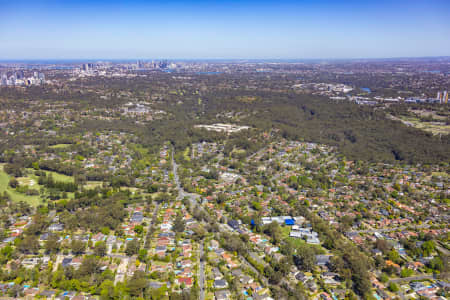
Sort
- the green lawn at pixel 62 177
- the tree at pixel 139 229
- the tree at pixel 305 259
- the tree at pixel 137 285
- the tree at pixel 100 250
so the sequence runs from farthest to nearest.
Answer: the green lawn at pixel 62 177, the tree at pixel 139 229, the tree at pixel 100 250, the tree at pixel 305 259, the tree at pixel 137 285

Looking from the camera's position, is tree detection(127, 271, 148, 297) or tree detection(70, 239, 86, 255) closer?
tree detection(127, 271, 148, 297)

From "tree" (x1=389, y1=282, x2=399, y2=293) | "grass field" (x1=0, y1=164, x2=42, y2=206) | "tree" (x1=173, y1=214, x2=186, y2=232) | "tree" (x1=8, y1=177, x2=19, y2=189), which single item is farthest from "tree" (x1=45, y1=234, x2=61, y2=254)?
"tree" (x1=389, y1=282, x2=399, y2=293)

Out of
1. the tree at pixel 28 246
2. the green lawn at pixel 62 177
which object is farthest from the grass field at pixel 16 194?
the tree at pixel 28 246

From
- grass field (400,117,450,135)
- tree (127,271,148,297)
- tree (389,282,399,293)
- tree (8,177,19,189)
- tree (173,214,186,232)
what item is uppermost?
grass field (400,117,450,135)

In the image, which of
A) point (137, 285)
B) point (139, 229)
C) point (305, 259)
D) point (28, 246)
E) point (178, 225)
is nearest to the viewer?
point (137, 285)

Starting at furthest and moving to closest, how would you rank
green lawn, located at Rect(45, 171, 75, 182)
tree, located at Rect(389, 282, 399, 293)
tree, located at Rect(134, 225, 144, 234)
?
green lawn, located at Rect(45, 171, 75, 182) → tree, located at Rect(134, 225, 144, 234) → tree, located at Rect(389, 282, 399, 293)

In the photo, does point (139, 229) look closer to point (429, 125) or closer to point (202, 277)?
point (202, 277)

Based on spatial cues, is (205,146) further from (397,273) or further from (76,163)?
(397,273)

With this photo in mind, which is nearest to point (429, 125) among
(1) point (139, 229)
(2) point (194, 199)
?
(2) point (194, 199)

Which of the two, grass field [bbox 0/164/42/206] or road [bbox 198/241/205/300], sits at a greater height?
grass field [bbox 0/164/42/206]

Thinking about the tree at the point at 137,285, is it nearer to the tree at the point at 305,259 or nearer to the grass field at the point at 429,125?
the tree at the point at 305,259

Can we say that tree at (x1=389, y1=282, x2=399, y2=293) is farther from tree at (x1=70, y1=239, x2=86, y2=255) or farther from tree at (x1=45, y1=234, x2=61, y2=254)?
tree at (x1=45, y1=234, x2=61, y2=254)
